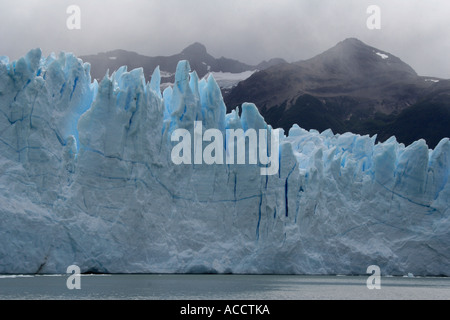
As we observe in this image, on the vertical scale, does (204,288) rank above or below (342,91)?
below

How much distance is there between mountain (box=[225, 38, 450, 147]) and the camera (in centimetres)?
6444

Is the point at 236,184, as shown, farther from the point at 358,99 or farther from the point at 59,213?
the point at 358,99

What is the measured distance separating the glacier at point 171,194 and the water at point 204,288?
3.29ft

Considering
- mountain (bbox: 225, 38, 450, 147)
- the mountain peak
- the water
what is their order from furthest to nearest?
the mountain peak < mountain (bbox: 225, 38, 450, 147) < the water

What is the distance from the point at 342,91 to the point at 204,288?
178 ft

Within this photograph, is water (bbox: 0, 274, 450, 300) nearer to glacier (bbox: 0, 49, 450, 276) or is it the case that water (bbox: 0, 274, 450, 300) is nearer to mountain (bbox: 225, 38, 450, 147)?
glacier (bbox: 0, 49, 450, 276)

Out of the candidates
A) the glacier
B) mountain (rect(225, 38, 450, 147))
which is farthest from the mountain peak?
the glacier

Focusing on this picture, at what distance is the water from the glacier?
39.4 inches

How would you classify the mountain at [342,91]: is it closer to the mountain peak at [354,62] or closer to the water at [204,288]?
the mountain peak at [354,62]

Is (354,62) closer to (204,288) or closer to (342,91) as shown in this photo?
(342,91)

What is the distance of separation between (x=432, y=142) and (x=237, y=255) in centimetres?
3741

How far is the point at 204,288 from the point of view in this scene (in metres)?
18.8

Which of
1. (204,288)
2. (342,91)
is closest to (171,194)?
(204,288)
